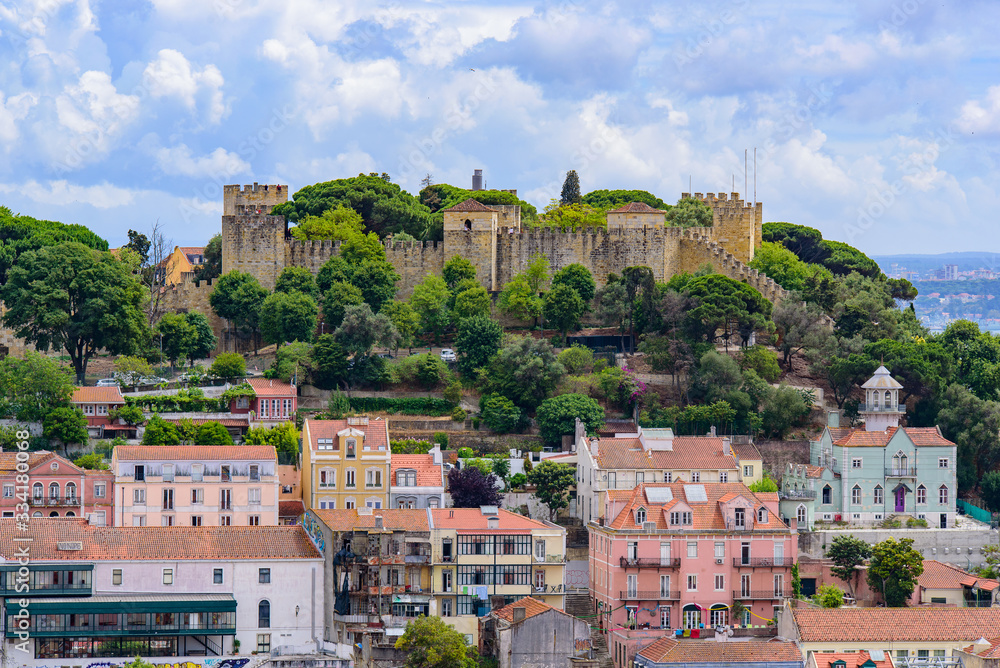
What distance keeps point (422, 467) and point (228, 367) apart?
1281 cm

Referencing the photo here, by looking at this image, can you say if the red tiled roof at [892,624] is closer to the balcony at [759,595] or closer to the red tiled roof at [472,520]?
the balcony at [759,595]

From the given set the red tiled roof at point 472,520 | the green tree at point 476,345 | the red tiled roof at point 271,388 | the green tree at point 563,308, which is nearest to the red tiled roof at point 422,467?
the red tiled roof at point 472,520

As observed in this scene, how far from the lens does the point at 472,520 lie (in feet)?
202

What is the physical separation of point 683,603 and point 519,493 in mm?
10305

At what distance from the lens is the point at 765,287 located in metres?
87.6

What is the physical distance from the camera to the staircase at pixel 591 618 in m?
58.6

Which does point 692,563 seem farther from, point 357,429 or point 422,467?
point 357,429

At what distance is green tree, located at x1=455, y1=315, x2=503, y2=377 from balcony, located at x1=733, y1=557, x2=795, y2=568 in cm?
1990

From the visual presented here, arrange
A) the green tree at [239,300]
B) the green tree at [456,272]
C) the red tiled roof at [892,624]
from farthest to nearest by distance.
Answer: the green tree at [456,272]
the green tree at [239,300]
the red tiled roof at [892,624]

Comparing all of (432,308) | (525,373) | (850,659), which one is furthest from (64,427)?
(850,659)

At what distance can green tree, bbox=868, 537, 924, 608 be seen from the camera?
2467 inches

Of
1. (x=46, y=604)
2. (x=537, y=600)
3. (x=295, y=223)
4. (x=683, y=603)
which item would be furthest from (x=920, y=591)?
(x=295, y=223)

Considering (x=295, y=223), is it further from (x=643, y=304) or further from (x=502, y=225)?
(x=643, y=304)

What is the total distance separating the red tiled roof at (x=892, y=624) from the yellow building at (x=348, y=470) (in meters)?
16.4
